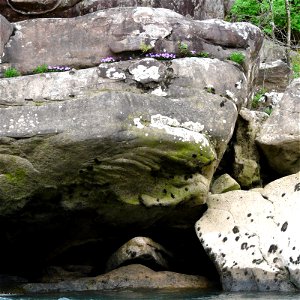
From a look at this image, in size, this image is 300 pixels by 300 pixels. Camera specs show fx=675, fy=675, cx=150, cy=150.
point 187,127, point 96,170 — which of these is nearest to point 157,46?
point 187,127

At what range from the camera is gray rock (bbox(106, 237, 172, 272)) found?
9.54 m

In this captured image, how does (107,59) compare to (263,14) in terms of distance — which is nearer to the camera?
(107,59)

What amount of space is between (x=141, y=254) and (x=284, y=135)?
2.76m

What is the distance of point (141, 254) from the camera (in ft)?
31.2

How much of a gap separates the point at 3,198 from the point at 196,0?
498 centimetres

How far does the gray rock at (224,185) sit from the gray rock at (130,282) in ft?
4.82

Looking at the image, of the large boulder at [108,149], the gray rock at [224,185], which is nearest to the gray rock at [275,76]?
the large boulder at [108,149]

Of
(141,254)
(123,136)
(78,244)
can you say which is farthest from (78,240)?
(123,136)

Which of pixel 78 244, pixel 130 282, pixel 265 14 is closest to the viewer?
pixel 130 282

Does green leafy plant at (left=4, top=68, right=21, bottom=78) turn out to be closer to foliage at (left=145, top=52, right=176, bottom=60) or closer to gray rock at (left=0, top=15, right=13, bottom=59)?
gray rock at (left=0, top=15, right=13, bottom=59)

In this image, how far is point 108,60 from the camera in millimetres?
9992

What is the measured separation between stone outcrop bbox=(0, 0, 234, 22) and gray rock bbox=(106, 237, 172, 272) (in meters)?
3.90

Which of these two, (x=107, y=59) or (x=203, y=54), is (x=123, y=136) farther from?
(x=203, y=54)

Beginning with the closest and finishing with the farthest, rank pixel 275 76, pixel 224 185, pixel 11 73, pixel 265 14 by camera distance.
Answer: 1. pixel 11 73
2. pixel 224 185
3. pixel 275 76
4. pixel 265 14
